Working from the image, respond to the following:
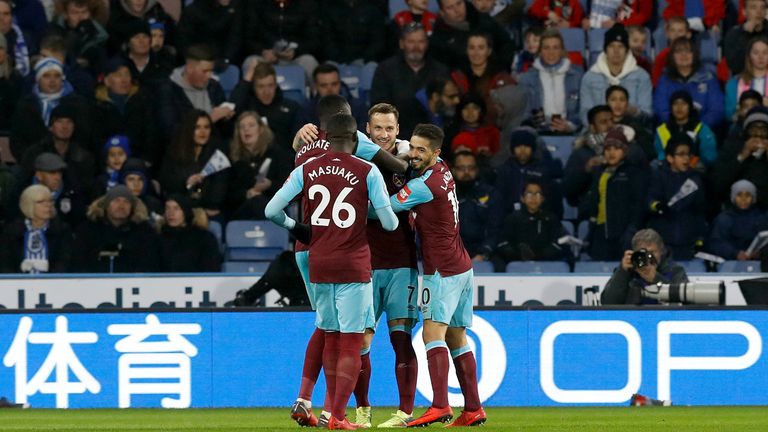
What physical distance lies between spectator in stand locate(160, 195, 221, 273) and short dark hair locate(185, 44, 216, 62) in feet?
8.07

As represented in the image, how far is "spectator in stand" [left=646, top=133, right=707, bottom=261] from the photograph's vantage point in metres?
18.8

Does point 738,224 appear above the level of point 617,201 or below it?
below

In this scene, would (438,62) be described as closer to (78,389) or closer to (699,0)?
(699,0)

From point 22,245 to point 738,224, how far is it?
7.79 m

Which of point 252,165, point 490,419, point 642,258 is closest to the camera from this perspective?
point 490,419

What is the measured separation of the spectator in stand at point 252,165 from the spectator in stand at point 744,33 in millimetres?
5811

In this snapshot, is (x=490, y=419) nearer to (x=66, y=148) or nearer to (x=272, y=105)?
(x=272, y=105)

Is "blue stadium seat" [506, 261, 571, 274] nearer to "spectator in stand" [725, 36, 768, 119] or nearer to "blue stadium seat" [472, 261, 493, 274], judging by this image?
"blue stadium seat" [472, 261, 493, 274]

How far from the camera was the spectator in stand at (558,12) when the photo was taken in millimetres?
21891

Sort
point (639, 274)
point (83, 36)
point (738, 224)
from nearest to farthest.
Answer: point (639, 274) → point (738, 224) → point (83, 36)

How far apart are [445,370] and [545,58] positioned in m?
9.31

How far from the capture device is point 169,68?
68.3ft

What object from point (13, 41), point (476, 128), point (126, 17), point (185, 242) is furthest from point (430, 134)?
point (13, 41)

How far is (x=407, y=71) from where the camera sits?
807 inches
